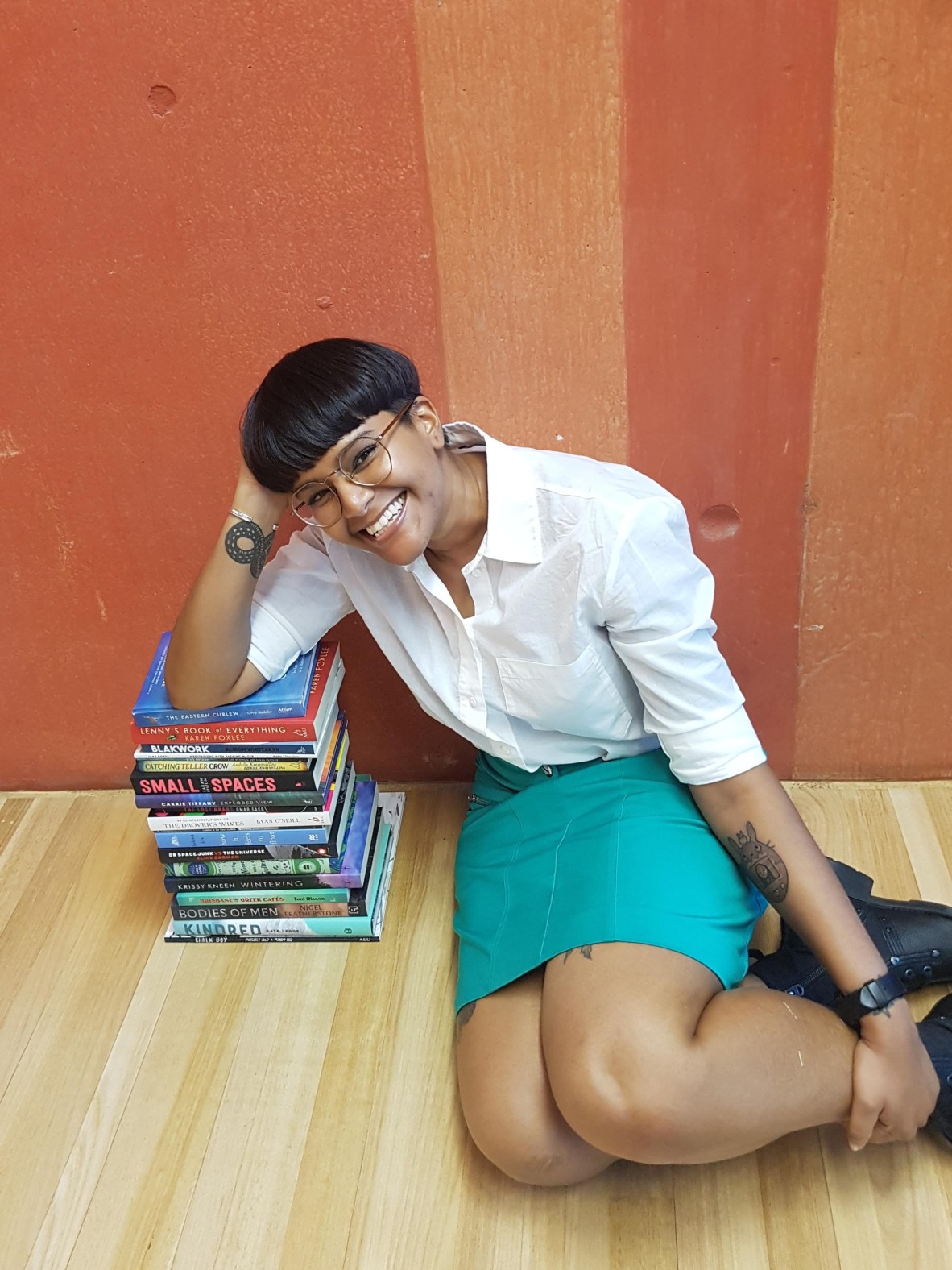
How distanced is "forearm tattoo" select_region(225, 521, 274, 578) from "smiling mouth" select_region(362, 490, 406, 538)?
0.70 ft

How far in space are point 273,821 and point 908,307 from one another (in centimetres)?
117

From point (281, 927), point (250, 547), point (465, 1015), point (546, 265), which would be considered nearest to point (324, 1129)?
point (465, 1015)

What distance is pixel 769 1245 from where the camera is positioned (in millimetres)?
1207

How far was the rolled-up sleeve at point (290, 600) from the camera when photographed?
1.52 m

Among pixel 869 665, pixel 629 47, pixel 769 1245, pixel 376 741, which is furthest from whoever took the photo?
pixel 376 741

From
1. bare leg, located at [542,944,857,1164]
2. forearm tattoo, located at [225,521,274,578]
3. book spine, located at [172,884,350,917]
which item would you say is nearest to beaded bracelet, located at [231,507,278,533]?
forearm tattoo, located at [225,521,274,578]

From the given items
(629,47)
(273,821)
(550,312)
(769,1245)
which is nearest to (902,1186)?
(769,1245)

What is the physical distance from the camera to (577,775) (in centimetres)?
148

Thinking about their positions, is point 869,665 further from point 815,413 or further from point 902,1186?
point 902,1186

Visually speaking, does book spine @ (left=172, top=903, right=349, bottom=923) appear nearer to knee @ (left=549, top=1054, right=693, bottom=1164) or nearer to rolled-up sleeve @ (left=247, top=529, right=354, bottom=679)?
rolled-up sleeve @ (left=247, top=529, right=354, bottom=679)

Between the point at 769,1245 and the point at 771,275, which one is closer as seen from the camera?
the point at 769,1245

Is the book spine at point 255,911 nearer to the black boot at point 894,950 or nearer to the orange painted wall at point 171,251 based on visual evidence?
the orange painted wall at point 171,251

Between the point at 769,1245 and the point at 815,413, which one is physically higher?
the point at 815,413

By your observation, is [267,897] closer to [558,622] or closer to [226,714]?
[226,714]
